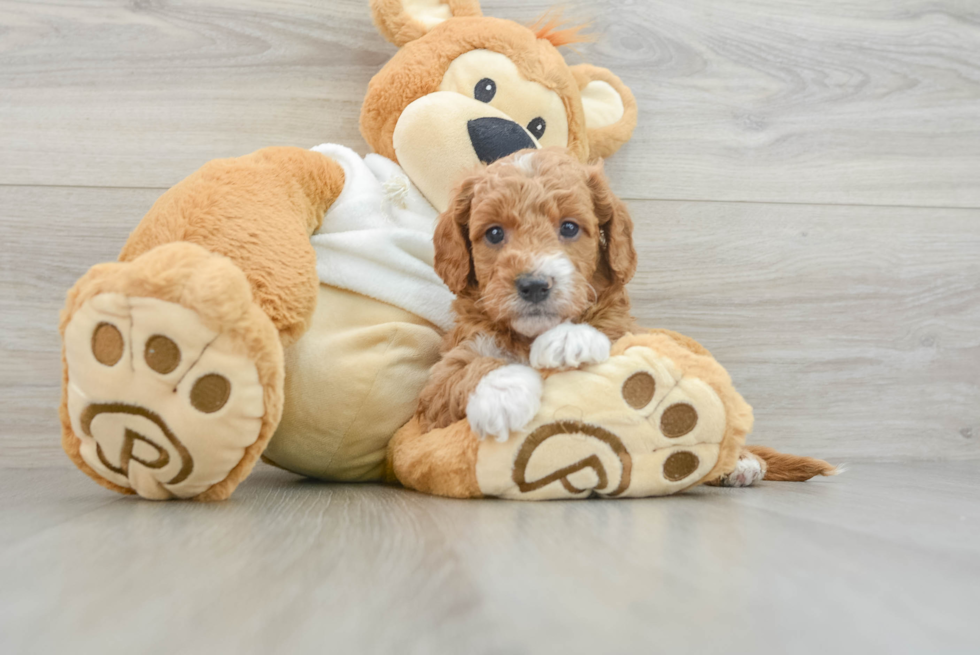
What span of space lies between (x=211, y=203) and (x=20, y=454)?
0.72m

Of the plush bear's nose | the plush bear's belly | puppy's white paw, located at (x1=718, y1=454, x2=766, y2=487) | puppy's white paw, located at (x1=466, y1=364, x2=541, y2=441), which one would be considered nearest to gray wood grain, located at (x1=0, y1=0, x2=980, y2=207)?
the plush bear's nose

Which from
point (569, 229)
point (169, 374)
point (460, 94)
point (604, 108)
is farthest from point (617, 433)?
point (604, 108)

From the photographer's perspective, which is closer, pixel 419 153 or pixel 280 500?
pixel 280 500

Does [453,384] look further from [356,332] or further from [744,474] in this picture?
[744,474]

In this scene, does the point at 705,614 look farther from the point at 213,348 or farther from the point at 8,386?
the point at 8,386

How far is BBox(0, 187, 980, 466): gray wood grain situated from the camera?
1358mm

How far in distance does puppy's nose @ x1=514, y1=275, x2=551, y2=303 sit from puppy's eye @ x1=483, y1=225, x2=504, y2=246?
9cm

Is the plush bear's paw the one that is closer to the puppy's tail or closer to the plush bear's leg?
the plush bear's leg

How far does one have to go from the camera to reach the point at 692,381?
2.64 ft

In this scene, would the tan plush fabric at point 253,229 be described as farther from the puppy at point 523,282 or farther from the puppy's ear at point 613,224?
the puppy's ear at point 613,224

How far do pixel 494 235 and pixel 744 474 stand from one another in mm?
509

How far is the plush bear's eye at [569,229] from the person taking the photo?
0.90 m

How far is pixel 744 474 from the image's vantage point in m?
1.00

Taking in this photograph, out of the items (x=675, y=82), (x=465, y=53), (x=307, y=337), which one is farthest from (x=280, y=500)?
(x=675, y=82)
